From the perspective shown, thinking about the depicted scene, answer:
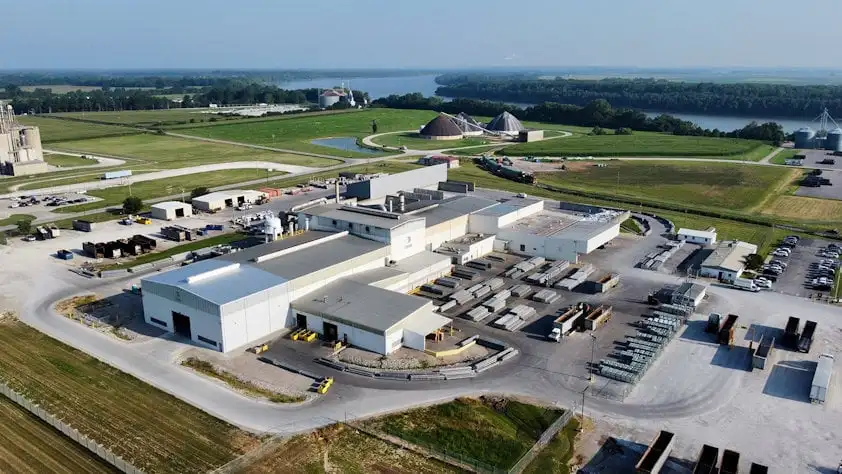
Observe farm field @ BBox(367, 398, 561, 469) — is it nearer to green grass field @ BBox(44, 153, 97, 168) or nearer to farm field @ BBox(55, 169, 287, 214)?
farm field @ BBox(55, 169, 287, 214)

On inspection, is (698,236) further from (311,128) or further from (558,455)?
(311,128)

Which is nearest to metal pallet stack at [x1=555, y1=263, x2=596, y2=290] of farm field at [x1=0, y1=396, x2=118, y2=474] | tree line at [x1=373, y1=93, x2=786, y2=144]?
farm field at [x1=0, y1=396, x2=118, y2=474]

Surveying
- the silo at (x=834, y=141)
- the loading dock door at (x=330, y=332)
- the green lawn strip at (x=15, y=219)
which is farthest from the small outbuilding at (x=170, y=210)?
the silo at (x=834, y=141)

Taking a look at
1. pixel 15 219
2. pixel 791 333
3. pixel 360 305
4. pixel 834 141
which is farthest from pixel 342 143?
pixel 791 333

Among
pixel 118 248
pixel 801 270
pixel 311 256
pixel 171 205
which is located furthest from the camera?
pixel 171 205

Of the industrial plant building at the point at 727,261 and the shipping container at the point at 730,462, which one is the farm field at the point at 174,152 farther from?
the shipping container at the point at 730,462

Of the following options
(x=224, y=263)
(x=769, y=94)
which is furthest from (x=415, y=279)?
(x=769, y=94)
